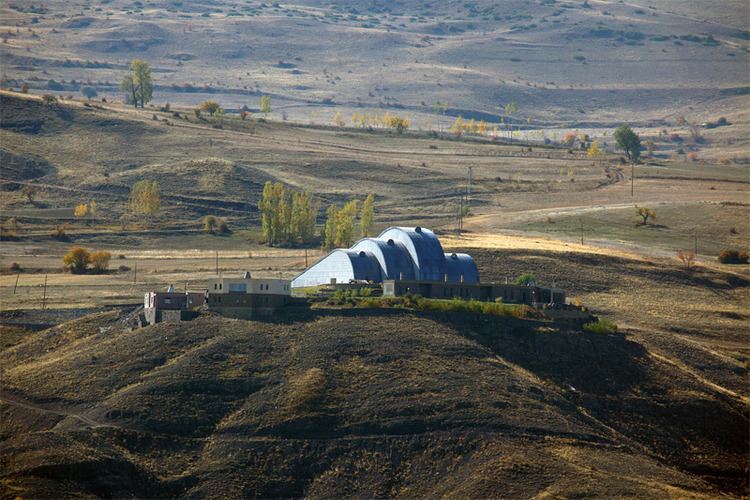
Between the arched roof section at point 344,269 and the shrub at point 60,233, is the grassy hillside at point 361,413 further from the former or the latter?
the shrub at point 60,233

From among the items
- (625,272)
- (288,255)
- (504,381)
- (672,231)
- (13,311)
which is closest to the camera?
(504,381)

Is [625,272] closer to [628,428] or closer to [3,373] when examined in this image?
[628,428]

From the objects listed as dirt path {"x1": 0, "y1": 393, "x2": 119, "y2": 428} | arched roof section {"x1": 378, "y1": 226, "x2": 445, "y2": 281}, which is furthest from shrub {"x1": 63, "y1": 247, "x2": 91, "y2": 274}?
dirt path {"x1": 0, "y1": 393, "x2": 119, "y2": 428}

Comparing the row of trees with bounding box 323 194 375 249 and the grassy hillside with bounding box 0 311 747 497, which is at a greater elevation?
the row of trees with bounding box 323 194 375 249

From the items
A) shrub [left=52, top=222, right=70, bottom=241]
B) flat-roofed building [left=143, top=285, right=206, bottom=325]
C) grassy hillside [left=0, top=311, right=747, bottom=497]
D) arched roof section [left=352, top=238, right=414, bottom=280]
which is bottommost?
grassy hillside [left=0, top=311, right=747, bottom=497]

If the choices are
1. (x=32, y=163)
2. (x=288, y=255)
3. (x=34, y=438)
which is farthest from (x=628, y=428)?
(x=32, y=163)

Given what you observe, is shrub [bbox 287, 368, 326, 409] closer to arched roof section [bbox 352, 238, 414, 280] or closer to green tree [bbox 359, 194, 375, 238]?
arched roof section [bbox 352, 238, 414, 280]
